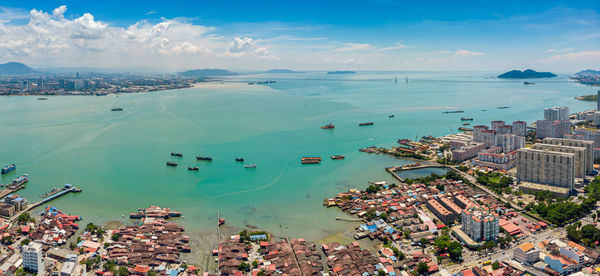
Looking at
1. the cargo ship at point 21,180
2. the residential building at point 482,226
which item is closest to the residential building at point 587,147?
the residential building at point 482,226

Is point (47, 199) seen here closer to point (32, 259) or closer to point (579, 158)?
point (32, 259)

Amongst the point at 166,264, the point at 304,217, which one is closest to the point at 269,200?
the point at 304,217

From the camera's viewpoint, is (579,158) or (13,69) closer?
(579,158)

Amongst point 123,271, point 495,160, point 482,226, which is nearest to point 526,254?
point 482,226

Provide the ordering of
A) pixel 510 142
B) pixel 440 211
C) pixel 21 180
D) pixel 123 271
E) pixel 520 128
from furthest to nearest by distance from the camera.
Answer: pixel 520 128
pixel 510 142
pixel 21 180
pixel 440 211
pixel 123 271

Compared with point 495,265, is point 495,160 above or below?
above

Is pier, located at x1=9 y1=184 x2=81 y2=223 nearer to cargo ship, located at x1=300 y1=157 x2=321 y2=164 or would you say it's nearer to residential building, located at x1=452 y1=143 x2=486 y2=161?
cargo ship, located at x1=300 y1=157 x2=321 y2=164

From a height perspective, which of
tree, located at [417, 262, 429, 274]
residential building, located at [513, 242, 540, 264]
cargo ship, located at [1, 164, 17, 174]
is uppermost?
cargo ship, located at [1, 164, 17, 174]

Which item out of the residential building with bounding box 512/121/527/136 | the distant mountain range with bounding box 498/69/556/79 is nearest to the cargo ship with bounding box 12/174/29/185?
the residential building with bounding box 512/121/527/136
